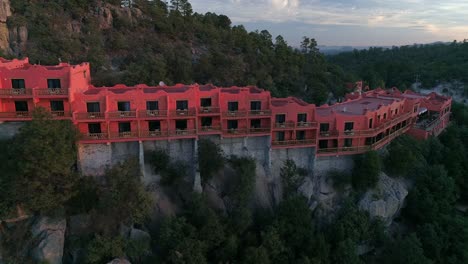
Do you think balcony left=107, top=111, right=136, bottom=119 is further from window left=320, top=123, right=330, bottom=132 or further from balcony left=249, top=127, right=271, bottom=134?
window left=320, top=123, right=330, bottom=132

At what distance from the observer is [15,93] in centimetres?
3088

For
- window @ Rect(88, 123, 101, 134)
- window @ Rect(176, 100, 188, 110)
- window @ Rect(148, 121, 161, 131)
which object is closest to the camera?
window @ Rect(88, 123, 101, 134)

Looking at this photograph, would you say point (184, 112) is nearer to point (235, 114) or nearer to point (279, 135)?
point (235, 114)

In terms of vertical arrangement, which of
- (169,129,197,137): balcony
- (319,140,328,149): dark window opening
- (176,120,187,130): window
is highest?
(176,120,187,130): window

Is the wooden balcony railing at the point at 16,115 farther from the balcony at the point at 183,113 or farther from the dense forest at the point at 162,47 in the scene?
the dense forest at the point at 162,47

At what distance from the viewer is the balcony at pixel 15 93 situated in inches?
1205

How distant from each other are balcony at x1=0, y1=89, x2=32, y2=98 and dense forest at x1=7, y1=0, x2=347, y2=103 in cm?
1777

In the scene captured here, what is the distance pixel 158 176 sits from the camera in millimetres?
34594

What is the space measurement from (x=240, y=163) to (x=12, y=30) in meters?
49.6

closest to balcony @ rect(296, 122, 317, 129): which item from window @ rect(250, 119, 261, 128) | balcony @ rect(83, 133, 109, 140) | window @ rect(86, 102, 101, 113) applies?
window @ rect(250, 119, 261, 128)

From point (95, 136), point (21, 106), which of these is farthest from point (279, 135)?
point (21, 106)

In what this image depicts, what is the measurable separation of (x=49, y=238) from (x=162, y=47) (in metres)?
48.2

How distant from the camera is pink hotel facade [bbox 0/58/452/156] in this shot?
3175 centimetres

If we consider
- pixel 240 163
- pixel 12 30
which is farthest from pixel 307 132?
pixel 12 30
